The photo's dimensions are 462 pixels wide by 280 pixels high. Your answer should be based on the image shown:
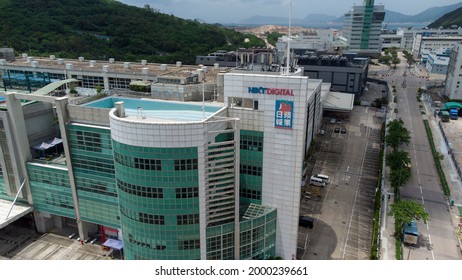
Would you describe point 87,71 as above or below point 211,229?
above

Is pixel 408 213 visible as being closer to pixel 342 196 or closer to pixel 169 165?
pixel 342 196

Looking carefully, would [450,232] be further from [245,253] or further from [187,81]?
[187,81]

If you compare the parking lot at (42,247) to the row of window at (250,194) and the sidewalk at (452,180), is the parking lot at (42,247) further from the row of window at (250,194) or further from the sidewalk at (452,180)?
the sidewalk at (452,180)

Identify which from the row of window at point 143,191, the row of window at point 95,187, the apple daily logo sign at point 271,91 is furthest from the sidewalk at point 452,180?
the row of window at point 95,187

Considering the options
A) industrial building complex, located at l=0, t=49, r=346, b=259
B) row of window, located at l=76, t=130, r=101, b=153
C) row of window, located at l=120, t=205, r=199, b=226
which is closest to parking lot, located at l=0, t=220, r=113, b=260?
industrial building complex, located at l=0, t=49, r=346, b=259

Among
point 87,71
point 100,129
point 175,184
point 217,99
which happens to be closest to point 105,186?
point 100,129

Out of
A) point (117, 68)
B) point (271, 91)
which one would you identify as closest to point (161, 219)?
point (271, 91)
